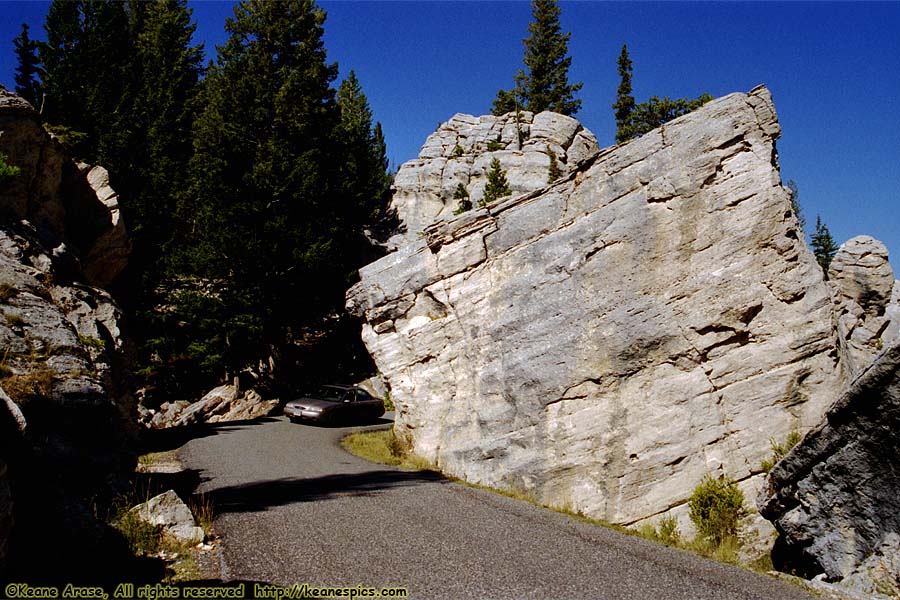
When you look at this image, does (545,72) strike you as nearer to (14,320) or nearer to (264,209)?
(264,209)

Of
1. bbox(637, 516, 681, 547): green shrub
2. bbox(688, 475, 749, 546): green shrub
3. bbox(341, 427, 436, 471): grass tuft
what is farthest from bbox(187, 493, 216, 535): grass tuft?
bbox(688, 475, 749, 546): green shrub

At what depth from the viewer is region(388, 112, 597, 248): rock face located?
153 feet

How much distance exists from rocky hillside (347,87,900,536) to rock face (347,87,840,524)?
0.10 feet

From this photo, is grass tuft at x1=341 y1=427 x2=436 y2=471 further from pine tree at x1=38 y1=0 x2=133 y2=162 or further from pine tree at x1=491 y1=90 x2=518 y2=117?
pine tree at x1=491 y1=90 x2=518 y2=117

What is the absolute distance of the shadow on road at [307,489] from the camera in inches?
409

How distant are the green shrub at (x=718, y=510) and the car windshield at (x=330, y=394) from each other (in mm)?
17055

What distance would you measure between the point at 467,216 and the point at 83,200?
40.5 feet

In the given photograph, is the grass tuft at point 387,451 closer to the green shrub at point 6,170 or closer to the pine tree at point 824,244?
the green shrub at point 6,170

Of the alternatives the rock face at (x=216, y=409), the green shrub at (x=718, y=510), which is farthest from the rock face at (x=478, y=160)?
the green shrub at (x=718, y=510)

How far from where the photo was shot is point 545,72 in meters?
60.7

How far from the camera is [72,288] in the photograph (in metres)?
13.9

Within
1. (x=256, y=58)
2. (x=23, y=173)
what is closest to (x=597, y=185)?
(x=23, y=173)

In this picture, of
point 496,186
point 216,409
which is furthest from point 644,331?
point 496,186

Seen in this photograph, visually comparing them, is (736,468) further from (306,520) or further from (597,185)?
(306,520)
